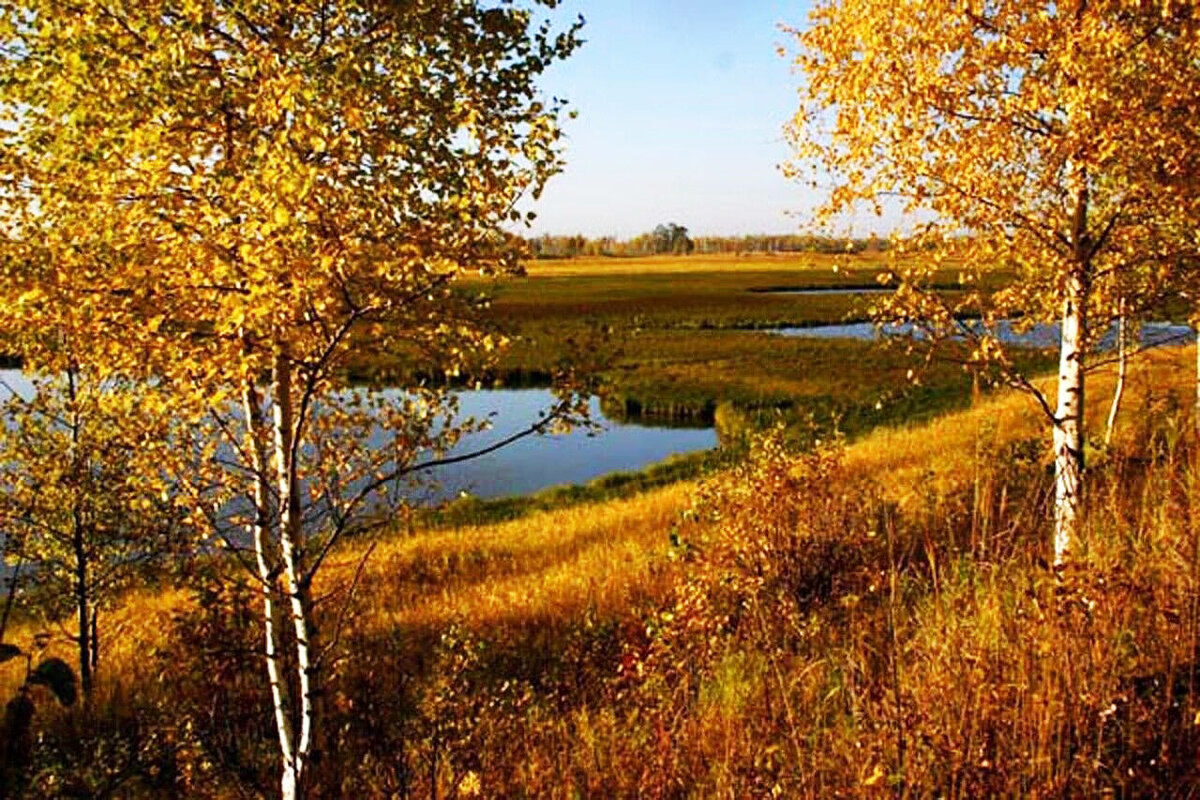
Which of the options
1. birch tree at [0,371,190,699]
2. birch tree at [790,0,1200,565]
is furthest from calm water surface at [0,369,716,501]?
birch tree at [790,0,1200,565]

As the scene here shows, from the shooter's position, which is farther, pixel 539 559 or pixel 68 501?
pixel 539 559

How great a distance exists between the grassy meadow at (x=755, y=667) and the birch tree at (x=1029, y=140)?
5.10 feet

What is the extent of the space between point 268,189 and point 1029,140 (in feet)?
22.1

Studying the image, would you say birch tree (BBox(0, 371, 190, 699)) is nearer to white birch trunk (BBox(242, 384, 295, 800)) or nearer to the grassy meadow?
the grassy meadow

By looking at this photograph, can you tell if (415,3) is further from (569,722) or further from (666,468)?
(666,468)

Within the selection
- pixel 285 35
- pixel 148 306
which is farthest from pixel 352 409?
pixel 285 35

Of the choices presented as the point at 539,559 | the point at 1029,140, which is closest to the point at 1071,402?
the point at 1029,140

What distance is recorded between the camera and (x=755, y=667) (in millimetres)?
7145

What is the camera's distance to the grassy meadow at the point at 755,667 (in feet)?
13.8

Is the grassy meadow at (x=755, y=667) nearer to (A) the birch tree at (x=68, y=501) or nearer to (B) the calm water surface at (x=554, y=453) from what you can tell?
(A) the birch tree at (x=68, y=501)

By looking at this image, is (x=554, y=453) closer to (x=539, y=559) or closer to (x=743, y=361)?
(x=539, y=559)

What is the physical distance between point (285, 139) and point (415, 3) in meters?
1.32

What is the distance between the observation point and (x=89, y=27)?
4016mm

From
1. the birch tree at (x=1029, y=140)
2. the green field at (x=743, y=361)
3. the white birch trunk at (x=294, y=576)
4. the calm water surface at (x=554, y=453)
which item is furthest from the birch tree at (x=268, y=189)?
the calm water surface at (x=554, y=453)
